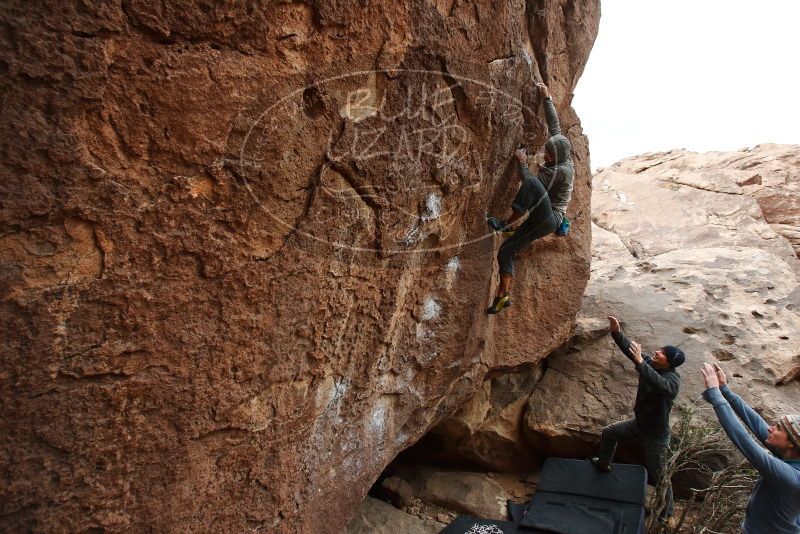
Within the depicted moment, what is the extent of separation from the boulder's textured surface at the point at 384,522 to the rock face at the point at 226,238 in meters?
1.05

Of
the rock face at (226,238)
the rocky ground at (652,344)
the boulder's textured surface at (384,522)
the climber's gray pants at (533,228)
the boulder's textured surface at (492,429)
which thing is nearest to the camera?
the rock face at (226,238)

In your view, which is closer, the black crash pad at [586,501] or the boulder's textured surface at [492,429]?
the black crash pad at [586,501]

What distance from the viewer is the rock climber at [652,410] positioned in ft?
13.7

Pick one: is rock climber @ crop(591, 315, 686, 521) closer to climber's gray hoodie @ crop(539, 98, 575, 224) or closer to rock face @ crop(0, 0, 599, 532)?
climber's gray hoodie @ crop(539, 98, 575, 224)

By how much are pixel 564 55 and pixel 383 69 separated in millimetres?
2847

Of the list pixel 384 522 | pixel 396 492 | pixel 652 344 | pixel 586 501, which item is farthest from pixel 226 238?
pixel 652 344

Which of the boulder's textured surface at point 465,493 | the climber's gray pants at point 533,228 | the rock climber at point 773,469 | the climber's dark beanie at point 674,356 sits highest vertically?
the climber's gray pants at point 533,228

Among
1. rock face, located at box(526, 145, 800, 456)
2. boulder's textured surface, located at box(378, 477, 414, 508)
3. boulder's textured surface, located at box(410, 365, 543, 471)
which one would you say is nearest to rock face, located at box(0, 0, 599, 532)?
boulder's textured surface, located at box(378, 477, 414, 508)

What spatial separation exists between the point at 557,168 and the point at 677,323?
2.83 meters

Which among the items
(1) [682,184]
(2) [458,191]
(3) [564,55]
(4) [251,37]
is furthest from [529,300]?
(1) [682,184]

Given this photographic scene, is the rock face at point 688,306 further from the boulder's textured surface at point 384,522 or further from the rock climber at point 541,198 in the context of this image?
the rock climber at point 541,198

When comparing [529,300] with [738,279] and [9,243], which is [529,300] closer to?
[738,279]

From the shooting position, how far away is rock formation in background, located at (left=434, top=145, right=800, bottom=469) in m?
5.43

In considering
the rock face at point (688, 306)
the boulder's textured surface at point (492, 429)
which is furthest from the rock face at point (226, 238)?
the rock face at point (688, 306)
